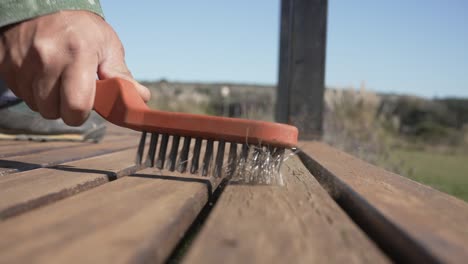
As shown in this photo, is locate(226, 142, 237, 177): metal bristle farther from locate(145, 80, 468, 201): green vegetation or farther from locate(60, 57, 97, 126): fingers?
locate(145, 80, 468, 201): green vegetation

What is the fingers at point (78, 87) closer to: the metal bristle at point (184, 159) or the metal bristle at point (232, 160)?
the metal bristle at point (184, 159)

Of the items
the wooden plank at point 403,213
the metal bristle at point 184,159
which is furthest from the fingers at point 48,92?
the wooden plank at point 403,213

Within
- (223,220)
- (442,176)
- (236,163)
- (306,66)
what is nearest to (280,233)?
(223,220)

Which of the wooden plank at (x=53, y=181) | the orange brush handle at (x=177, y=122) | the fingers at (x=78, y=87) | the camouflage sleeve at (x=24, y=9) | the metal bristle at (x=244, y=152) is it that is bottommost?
the wooden plank at (x=53, y=181)

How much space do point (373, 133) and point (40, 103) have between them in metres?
4.53

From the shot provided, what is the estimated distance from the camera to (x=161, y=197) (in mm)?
1116

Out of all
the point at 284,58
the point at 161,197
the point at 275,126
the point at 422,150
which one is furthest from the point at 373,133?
the point at 422,150

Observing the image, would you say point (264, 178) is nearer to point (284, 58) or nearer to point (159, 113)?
point (159, 113)

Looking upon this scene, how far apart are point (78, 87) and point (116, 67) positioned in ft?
0.81

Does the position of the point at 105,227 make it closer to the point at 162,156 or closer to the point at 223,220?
the point at 223,220

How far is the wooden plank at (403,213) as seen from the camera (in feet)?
2.37

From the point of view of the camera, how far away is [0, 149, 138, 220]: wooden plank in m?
1.01

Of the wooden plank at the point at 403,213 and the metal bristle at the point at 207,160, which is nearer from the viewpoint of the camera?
the wooden plank at the point at 403,213

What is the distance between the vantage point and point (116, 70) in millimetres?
1619
